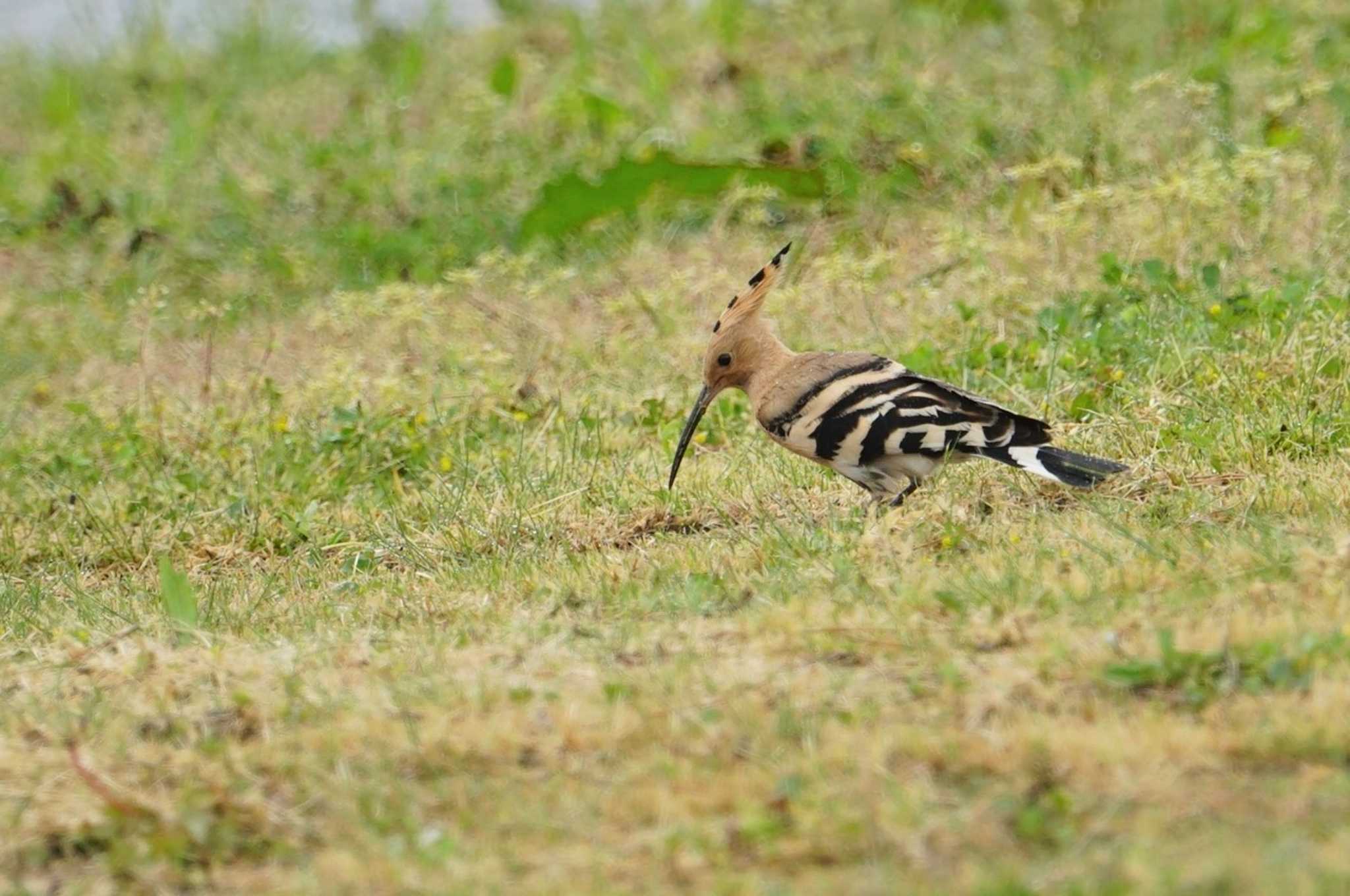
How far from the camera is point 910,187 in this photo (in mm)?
8891

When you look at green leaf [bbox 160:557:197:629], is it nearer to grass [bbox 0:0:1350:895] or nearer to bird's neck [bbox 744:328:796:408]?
grass [bbox 0:0:1350:895]

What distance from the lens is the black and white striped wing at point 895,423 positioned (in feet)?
17.3

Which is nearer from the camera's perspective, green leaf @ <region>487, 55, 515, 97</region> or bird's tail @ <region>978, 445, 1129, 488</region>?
bird's tail @ <region>978, 445, 1129, 488</region>

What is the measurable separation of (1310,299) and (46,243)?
20.7ft

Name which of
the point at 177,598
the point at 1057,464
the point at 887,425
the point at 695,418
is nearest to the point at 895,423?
the point at 887,425

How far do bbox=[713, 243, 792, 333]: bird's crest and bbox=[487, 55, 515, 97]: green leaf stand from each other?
469cm

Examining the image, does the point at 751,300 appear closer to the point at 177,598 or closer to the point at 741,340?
the point at 741,340

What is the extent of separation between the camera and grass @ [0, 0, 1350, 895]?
3314mm

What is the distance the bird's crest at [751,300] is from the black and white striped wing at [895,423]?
17.2 inches

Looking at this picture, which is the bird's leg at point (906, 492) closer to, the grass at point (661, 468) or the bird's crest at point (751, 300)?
the grass at point (661, 468)

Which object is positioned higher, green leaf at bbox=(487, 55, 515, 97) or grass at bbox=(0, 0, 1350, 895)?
green leaf at bbox=(487, 55, 515, 97)

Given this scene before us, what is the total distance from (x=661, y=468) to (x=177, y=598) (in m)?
1.98

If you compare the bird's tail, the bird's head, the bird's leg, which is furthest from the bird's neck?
the bird's tail

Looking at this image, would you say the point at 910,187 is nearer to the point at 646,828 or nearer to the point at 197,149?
the point at 197,149
